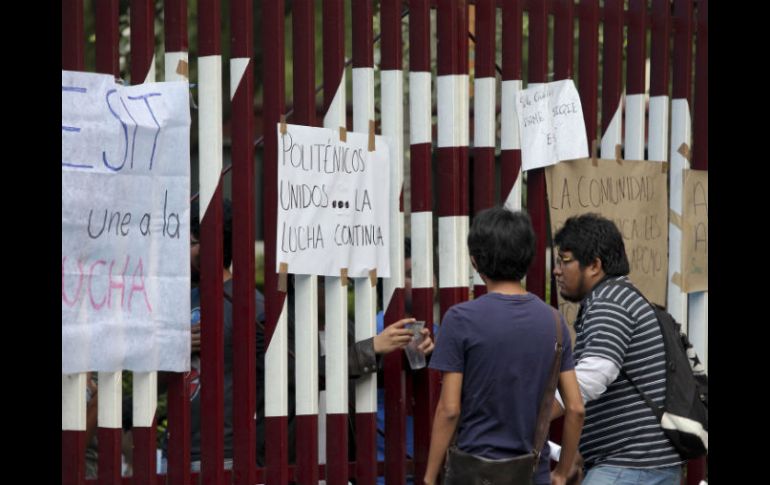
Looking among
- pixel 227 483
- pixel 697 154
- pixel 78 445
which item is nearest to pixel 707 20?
pixel 697 154

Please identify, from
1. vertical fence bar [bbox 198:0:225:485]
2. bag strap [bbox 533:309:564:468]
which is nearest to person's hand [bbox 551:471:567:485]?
bag strap [bbox 533:309:564:468]

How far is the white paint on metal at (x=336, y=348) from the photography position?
4.54 m

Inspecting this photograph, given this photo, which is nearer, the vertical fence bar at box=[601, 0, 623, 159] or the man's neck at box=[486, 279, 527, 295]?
the man's neck at box=[486, 279, 527, 295]

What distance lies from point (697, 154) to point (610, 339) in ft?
7.31

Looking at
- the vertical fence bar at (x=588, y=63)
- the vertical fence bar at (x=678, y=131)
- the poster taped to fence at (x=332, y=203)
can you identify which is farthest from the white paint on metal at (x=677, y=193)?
the poster taped to fence at (x=332, y=203)

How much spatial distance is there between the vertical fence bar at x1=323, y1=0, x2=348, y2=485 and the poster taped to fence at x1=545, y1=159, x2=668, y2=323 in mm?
1239

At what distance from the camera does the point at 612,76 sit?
575 centimetres

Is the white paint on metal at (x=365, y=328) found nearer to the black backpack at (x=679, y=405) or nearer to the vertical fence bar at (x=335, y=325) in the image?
the vertical fence bar at (x=335, y=325)

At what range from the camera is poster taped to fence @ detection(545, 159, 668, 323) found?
17.8 ft

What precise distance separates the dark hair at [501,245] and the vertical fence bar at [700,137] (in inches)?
99.2

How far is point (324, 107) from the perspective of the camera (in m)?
4.55

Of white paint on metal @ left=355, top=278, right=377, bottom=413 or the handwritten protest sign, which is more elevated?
the handwritten protest sign

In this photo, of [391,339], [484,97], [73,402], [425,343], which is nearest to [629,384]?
[425,343]

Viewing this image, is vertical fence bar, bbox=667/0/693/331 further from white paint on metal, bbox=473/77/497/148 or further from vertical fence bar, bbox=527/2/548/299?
white paint on metal, bbox=473/77/497/148
